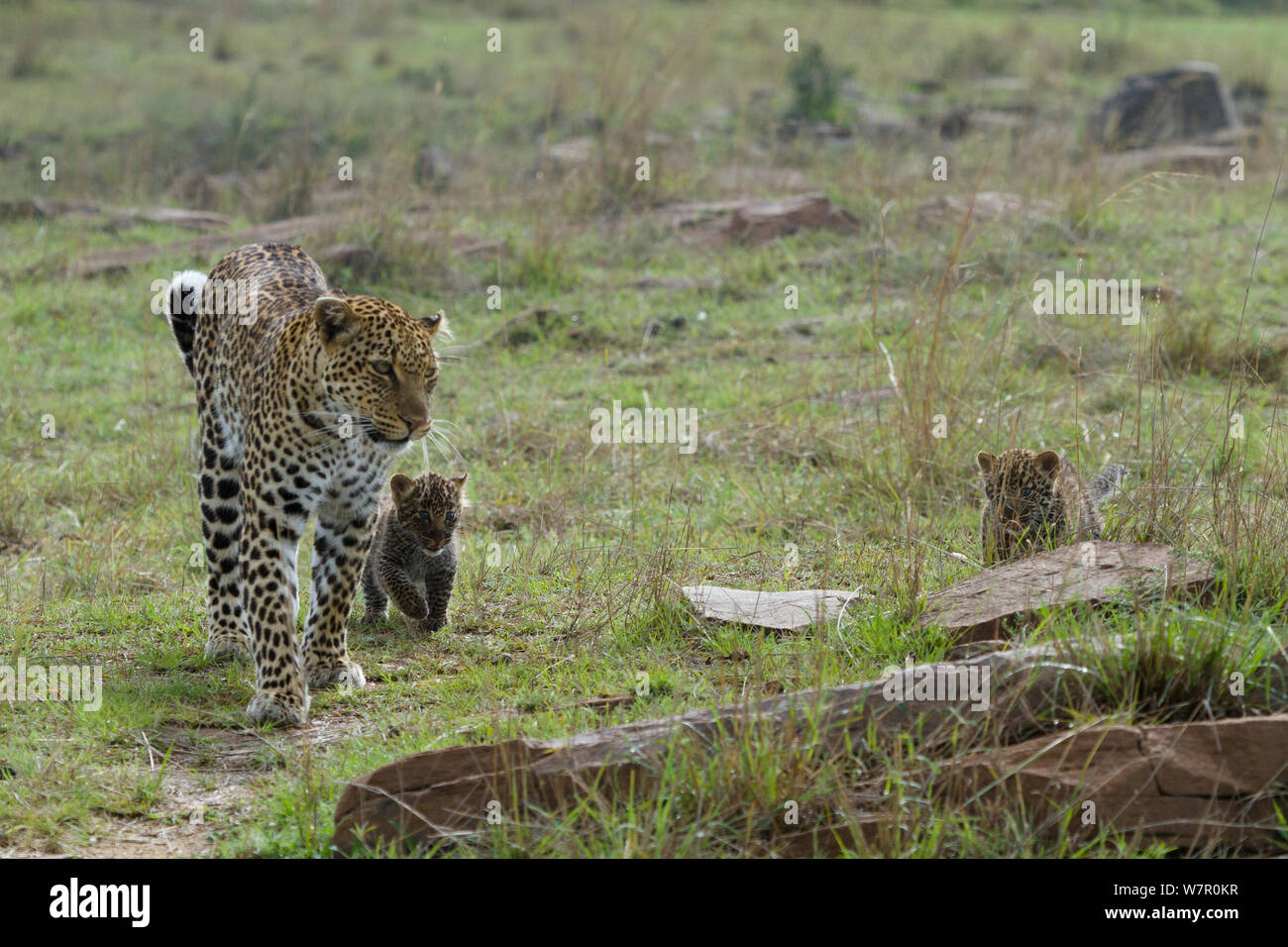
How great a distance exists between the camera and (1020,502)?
23.2ft

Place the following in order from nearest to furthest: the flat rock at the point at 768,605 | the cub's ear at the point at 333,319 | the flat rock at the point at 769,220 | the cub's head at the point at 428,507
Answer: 1. the cub's ear at the point at 333,319
2. the flat rock at the point at 768,605
3. the cub's head at the point at 428,507
4. the flat rock at the point at 769,220

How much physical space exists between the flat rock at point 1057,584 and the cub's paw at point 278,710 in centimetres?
269

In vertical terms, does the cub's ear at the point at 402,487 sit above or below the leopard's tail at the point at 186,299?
below

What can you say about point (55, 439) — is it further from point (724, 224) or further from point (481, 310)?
point (724, 224)

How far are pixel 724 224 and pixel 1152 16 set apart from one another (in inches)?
854

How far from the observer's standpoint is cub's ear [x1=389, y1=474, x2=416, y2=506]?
24.1 ft

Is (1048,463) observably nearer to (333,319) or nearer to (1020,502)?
(1020,502)

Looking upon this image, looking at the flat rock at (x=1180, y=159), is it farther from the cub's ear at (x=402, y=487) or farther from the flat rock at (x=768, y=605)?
the cub's ear at (x=402, y=487)

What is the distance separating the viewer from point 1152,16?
31.8m

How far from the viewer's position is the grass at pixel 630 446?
5.04 meters

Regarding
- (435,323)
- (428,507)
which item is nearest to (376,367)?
(435,323)

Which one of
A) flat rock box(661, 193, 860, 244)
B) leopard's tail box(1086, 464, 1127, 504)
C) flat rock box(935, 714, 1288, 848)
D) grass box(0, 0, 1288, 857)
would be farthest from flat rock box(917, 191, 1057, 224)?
flat rock box(935, 714, 1288, 848)

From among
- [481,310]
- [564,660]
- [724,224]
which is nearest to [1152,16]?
[724,224]

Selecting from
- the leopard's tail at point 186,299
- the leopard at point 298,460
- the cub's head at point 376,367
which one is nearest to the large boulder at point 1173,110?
the leopard's tail at point 186,299
